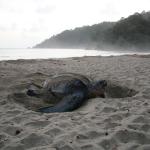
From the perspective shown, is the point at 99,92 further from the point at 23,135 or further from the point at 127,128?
the point at 23,135

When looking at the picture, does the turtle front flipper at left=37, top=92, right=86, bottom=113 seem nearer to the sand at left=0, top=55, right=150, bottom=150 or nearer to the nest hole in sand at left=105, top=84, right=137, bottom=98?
the sand at left=0, top=55, right=150, bottom=150

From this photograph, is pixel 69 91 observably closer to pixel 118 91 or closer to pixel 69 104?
pixel 69 104

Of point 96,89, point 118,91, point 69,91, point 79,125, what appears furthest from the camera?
point 118,91

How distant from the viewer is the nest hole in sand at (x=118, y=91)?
5238mm

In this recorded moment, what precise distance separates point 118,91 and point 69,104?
5.23 feet

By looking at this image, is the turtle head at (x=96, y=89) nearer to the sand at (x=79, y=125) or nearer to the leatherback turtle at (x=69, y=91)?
the leatherback turtle at (x=69, y=91)

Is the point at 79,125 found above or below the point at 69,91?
below

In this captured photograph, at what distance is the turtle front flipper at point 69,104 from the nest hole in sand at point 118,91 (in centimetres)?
88

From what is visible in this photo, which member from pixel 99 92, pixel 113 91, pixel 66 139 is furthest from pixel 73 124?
pixel 113 91

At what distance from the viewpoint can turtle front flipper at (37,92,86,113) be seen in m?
4.07

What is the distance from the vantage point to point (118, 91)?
5.51m

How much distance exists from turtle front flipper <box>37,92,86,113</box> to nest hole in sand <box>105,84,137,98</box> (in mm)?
884

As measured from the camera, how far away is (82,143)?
2852 millimetres

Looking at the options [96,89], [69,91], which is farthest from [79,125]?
[96,89]
